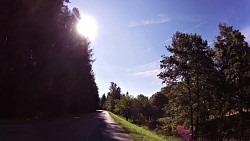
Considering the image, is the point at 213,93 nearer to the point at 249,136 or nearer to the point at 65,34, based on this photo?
the point at 249,136

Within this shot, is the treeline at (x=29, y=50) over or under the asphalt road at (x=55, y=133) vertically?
over

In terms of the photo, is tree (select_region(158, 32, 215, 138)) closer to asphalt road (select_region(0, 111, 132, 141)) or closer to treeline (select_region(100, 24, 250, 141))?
treeline (select_region(100, 24, 250, 141))

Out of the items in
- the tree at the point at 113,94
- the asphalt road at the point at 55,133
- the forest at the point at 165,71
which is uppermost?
the tree at the point at 113,94

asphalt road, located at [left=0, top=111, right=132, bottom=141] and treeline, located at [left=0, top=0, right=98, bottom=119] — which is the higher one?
treeline, located at [left=0, top=0, right=98, bottom=119]

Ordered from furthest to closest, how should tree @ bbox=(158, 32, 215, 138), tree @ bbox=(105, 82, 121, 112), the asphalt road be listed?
tree @ bbox=(105, 82, 121, 112), tree @ bbox=(158, 32, 215, 138), the asphalt road

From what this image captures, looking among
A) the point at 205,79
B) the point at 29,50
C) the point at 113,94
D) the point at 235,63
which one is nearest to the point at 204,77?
the point at 205,79

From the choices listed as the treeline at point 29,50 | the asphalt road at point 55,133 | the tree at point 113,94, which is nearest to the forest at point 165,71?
the treeline at point 29,50

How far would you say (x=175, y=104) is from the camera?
36.4 m

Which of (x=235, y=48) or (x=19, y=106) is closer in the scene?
(x=19, y=106)

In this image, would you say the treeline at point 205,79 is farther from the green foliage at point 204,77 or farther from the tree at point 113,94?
the tree at point 113,94

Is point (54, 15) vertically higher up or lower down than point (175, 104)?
higher up

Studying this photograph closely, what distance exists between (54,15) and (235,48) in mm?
20309

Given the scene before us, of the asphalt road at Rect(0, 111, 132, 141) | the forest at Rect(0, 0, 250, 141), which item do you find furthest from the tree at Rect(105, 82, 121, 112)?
the asphalt road at Rect(0, 111, 132, 141)

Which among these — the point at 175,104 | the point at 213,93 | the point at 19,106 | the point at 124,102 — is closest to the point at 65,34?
the point at 19,106
